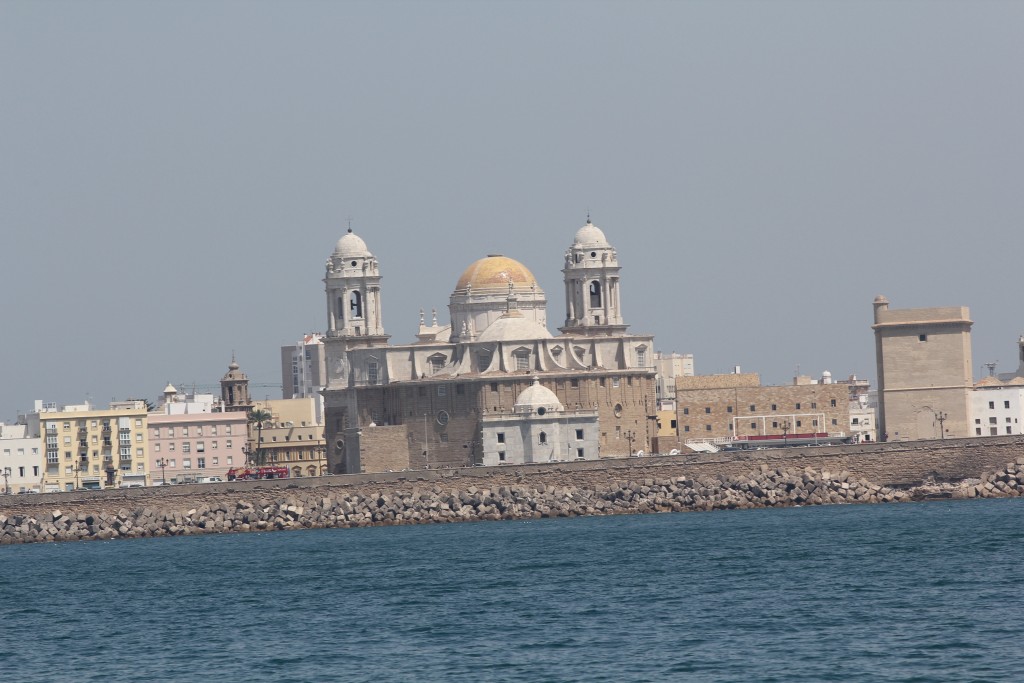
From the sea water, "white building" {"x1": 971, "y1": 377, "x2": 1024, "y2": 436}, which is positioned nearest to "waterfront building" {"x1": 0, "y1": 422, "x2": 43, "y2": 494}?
the sea water

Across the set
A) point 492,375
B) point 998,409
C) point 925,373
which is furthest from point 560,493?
point 998,409

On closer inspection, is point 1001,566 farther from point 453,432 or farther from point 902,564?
point 453,432

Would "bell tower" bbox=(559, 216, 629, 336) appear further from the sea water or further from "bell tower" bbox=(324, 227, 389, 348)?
the sea water

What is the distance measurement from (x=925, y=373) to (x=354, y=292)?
28797 mm

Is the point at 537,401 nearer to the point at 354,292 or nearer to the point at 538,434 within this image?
the point at 538,434

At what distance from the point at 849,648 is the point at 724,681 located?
3948 millimetres

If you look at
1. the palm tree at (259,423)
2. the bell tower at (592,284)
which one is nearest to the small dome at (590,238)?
the bell tower at (592,284)

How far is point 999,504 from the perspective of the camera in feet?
258

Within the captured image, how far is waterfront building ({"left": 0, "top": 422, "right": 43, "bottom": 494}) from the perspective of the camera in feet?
342

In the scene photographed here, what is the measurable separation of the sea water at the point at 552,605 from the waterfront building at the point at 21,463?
28.7 m

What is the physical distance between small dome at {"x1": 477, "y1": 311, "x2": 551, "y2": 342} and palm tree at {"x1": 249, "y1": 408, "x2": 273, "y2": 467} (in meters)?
22.6

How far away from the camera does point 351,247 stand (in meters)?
108

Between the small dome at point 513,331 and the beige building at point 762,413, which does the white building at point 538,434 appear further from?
the beige building at point 762,413

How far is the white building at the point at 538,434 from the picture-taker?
306ft
